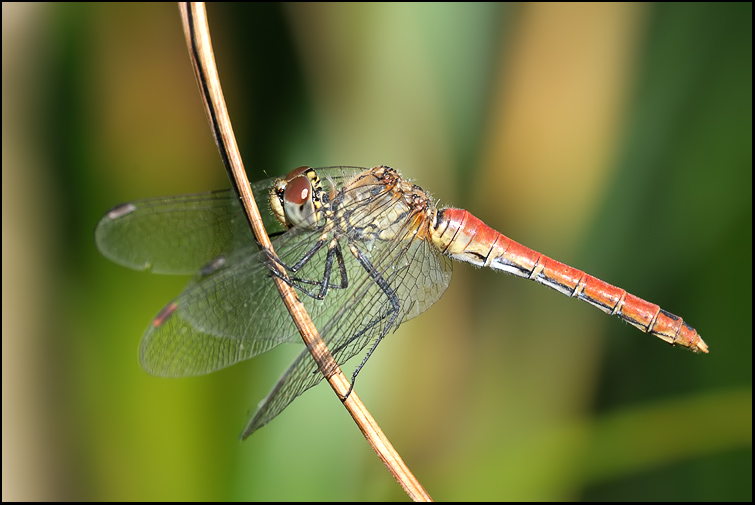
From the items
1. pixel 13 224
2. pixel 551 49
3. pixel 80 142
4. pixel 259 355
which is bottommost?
pixel 259 355

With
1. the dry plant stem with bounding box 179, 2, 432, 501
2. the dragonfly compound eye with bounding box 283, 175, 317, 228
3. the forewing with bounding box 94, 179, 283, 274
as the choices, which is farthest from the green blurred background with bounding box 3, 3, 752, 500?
the dry plant stem with bounding box 179, 2, 432, 501

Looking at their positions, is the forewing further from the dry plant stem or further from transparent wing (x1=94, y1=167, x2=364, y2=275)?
the dry plant stem

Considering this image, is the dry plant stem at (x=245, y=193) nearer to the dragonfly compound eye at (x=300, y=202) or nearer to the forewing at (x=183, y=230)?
the dragonfly compound eye at (x=300, y=202)

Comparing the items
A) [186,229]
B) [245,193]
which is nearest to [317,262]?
[186,229]

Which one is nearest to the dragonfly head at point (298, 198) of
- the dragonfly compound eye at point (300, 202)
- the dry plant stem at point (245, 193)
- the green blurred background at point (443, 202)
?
the dragonfly compound eye at point (300, 202)

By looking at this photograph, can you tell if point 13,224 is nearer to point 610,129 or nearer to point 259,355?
point 259,355

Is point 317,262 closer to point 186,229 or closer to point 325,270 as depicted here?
point 325,270

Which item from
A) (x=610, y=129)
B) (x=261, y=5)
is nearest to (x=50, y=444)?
(x=261, y=5)
